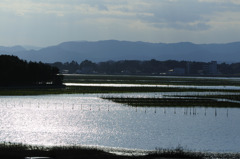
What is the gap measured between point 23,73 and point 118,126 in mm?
100484

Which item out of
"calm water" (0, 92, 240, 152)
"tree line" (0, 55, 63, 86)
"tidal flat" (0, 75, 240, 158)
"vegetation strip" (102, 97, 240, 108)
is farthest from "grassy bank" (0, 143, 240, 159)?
"tree line" (0, 55, 63, 86)

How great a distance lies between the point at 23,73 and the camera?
568ft

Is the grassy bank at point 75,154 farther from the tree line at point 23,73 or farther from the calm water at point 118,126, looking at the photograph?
the tree line at point 23,73

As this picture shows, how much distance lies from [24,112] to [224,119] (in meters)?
38.8

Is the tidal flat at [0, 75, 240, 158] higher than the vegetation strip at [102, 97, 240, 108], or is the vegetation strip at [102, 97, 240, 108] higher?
the vegetation strip at [102, 97, 240, 108]

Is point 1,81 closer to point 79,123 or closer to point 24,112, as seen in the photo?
point 24,112

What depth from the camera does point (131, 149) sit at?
177 ft

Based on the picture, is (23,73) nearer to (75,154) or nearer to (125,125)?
(125,125)

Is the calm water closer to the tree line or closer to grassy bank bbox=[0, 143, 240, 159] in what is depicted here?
grassy bank bbox=[0, 143, 240, 159]

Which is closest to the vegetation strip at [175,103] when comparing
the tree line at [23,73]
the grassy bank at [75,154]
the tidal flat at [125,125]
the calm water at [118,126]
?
the tidal flat at [125,125]

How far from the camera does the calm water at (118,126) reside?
60.2 m

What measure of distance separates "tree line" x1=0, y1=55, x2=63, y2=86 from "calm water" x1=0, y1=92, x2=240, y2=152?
48.5m

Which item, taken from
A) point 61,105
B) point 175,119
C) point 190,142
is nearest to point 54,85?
point 61,105

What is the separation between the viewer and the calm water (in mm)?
60188
